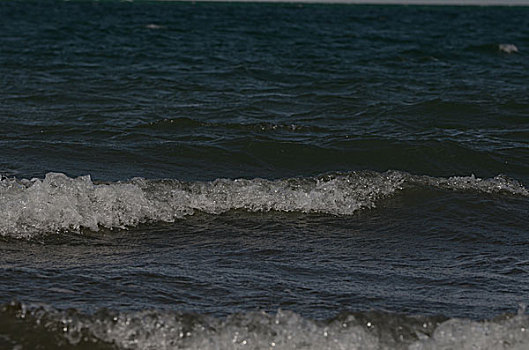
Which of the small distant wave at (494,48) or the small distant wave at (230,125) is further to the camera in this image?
the small distant wave at (494,48)

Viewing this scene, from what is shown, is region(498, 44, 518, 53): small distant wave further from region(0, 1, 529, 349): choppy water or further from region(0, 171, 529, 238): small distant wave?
region(0, 171, 529, 238): small distant wave

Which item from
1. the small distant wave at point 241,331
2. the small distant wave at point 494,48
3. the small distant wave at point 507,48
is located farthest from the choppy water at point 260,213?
the small distant wave at point 507,48

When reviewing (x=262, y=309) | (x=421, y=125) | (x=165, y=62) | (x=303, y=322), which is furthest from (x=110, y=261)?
(x=165, y=62)

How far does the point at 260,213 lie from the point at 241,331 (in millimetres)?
2313

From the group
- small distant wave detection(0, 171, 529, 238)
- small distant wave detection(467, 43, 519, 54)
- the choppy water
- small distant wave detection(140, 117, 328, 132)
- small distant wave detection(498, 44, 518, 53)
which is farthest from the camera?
small distant wave detection(498, 44, 518, 53)

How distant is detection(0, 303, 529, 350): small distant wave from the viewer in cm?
342

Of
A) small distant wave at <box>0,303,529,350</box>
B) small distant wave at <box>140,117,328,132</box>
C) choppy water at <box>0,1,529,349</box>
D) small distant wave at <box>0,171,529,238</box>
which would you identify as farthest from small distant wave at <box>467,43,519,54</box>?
small distant wave at <box>0,303,529,350</box>

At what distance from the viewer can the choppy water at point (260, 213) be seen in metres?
3.57

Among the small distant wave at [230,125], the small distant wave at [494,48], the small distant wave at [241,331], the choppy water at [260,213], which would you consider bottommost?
the small distant wave at [494,48]

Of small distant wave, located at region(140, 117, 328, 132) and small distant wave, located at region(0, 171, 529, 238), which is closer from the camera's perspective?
small distant wave, located at region(0, 171, 529, 238)

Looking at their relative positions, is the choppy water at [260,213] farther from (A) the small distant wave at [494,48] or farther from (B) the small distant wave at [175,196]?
(A) the small distant wave at [494,48]

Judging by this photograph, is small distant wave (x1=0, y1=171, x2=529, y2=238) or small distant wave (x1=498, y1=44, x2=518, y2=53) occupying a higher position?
small distant wave (x1=0, y1=171, x2=529, y2=238)

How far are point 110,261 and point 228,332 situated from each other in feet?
4.27

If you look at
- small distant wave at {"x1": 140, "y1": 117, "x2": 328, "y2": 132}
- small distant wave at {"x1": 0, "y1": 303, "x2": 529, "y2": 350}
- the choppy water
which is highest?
small distant wave at {"x1": 0, "y1": 303, "x2": 529, "y2": 350}
